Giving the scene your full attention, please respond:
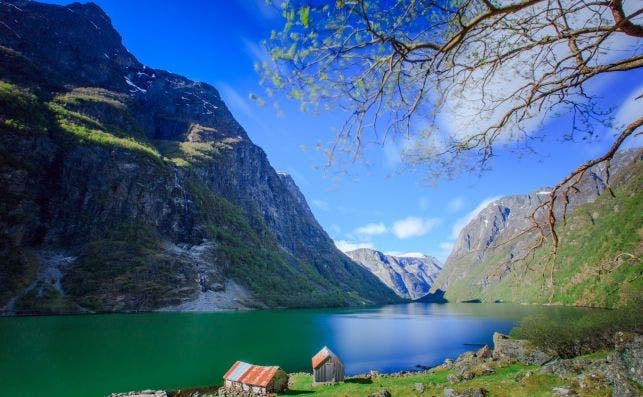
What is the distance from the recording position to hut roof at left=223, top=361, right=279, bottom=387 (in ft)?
94.4

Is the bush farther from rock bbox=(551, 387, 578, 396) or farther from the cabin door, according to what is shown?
rock bbox=(551, 387, 578, 396)

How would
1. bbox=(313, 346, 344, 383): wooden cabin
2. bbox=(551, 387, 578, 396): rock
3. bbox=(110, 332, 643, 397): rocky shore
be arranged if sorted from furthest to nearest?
bbox=(313, 346, 344, 383): wooden cabin
bbox=(551, 387, 578, 396): rock
bbox=(110, 332, 643, 397): rocky shore

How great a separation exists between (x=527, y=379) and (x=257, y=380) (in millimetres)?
19148

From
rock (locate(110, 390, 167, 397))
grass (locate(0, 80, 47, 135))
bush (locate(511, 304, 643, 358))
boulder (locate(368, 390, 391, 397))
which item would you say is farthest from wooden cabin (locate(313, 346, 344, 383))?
grass (locate(0, 80, 47, 135))

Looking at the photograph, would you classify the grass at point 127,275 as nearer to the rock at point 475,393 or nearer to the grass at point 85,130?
the grass at point 85,130

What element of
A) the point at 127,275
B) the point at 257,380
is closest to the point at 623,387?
the point at 257,380

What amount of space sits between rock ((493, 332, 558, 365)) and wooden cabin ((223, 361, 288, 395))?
66.6 ft

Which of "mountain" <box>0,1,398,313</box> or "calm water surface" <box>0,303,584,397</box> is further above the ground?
"mountain" <box>0,1,398,313</box>

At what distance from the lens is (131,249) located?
138625 millimetres

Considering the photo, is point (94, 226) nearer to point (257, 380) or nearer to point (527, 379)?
point (257, 380)

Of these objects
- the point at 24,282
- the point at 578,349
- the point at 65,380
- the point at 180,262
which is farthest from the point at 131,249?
the point at 578,349

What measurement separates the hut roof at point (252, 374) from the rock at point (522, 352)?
21.1 meters

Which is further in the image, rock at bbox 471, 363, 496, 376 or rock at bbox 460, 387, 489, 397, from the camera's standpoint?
rock at bbox 471, 363, 496, 376

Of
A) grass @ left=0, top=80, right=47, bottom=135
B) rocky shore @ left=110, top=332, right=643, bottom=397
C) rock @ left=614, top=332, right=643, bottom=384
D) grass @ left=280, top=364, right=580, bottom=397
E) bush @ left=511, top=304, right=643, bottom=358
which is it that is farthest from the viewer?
grass @ left=0, top=80, right=47, bottom=135
